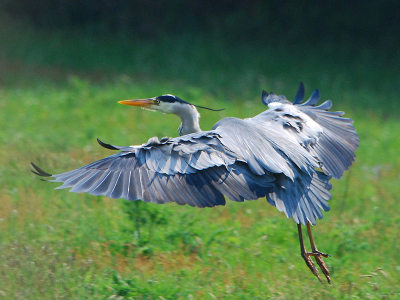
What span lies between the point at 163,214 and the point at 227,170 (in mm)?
1261

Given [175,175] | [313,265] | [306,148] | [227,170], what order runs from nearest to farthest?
[175,175] < [227,170] < [313,265] < [306,148]

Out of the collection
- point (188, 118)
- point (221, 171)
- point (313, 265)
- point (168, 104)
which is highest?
point (168, 104)

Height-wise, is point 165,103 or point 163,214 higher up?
point 165,103

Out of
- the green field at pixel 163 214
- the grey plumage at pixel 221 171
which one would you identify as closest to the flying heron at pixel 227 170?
the grey plumage at pixel 221 171

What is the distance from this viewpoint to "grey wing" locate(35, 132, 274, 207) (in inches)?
144

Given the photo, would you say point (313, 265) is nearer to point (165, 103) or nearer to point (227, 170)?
point (227, 170)

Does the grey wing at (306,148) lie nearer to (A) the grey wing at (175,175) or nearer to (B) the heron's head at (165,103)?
(A) the grey wing at (175,175)

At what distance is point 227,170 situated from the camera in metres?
3.90

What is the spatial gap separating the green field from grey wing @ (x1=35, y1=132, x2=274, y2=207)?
31.1 inches

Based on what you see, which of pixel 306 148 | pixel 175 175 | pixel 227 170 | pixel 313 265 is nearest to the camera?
pixel 175 175

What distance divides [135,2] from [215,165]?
44.7ft

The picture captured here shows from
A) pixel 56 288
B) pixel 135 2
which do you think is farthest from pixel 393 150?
pixel 135 2

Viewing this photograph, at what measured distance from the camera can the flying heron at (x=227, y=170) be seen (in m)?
3.70

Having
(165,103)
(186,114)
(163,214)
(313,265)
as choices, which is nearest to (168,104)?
(165,103)
